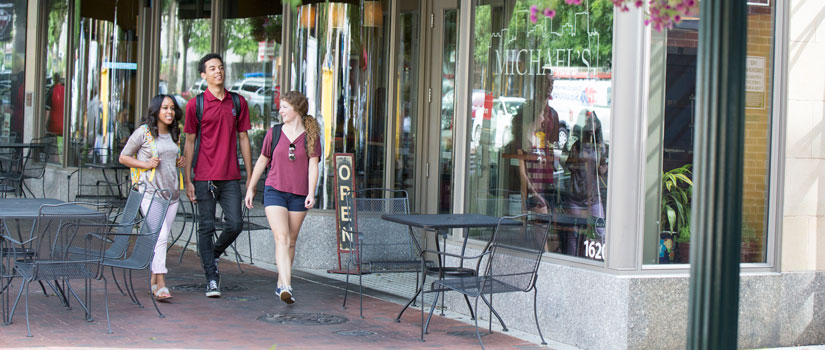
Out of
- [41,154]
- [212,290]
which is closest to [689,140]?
[212,290]

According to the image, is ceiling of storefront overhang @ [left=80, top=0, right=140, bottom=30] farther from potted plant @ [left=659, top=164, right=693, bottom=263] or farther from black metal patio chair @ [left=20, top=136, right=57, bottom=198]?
potted plant @ [left=659, top=164, right=693, bottom=263]

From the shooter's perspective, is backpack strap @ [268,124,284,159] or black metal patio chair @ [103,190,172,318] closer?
black metal patio chair @ [103,190,172,318]

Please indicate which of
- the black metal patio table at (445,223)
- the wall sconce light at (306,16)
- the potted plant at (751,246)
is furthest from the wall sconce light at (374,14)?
the potted plant at (751,246)

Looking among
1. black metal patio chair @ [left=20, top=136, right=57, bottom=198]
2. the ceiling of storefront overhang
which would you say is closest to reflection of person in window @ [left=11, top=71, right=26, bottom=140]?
black metal patio chair @ [left=20, top=136, right=57, bottom=198]

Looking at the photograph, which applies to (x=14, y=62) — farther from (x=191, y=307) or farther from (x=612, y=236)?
(x=612, y=236)

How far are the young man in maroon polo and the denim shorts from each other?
352 mm

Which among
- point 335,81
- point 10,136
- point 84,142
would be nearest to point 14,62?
point 10,136

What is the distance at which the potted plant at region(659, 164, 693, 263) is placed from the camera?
634 cm

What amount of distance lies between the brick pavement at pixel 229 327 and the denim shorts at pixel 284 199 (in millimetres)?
767

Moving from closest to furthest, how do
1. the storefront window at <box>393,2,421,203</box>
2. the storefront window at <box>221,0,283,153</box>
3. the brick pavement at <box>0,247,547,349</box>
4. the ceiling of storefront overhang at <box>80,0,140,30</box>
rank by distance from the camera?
the brick pavement at <box>0,247,547,349</box> < the storefront window at <box>393,2,421,203</box> < the storefront window at <box>221,0,283,153</box> < the ceiling of storefront overhang at <box>80,0,140,30</box>

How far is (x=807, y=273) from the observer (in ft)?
22.2

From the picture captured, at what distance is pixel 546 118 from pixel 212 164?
8.61 ft

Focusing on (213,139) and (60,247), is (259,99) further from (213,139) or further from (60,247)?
(60,247)

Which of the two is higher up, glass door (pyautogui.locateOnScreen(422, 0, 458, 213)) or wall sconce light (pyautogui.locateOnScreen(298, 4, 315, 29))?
wall sconce light (pyautogui.locateOnScreen(298, 4, 315, 29))
